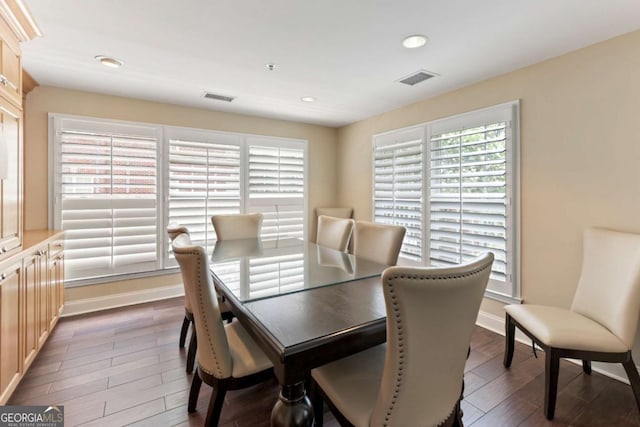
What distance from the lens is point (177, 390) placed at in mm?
1908

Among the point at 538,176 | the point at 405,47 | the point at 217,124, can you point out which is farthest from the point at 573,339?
the point at 217,124

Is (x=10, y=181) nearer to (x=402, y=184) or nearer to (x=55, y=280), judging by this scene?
(x=55, y=280)

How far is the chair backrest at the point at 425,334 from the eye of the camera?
85cm

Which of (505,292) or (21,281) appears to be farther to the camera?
(505,292)

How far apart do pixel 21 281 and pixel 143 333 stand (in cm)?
112

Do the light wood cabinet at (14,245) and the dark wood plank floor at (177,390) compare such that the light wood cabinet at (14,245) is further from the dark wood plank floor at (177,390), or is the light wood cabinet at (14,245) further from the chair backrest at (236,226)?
the chair backrest at (236,226)

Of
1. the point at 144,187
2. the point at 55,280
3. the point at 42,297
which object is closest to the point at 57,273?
the point at 55,280

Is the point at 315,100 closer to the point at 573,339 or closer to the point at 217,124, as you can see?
the point at 217,124

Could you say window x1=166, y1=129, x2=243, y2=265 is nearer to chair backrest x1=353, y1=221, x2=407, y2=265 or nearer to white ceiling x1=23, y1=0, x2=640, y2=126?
white ceiling x1=23, y1=0, x2=640, y2=126

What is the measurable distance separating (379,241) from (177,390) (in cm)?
178

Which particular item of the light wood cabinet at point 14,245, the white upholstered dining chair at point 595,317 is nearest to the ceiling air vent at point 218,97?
the light wood cabinet at point 14,245

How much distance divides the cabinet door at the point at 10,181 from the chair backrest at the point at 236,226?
1542mm

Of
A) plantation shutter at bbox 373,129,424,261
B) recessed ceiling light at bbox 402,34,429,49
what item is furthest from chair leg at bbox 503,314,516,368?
recessed ceiling light at bbox 402,34,429,49

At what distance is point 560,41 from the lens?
2090 mm
